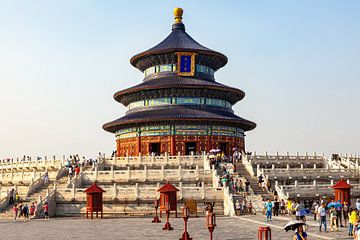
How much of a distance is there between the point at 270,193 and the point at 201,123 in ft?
73.9

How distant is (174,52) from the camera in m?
66.9

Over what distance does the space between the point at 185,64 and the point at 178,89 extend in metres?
4.47

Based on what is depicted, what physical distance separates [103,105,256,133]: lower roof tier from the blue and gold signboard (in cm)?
505

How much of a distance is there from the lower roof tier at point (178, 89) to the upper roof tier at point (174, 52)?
9.34 ft

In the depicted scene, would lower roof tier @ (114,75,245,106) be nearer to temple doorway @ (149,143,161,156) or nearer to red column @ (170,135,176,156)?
red column @ (170,135,176,156)

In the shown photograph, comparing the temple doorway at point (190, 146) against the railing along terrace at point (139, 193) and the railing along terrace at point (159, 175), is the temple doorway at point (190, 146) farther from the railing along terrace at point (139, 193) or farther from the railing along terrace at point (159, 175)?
the railing along terrace at point (139, 193)

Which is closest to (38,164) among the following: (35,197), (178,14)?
(35,197)

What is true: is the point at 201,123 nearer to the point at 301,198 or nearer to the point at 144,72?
the point at 144,72

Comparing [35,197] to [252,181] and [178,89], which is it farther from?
[178,89]

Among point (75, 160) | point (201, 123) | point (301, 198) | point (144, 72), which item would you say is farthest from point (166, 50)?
point (301, 198)

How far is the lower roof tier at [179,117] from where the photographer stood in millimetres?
60562

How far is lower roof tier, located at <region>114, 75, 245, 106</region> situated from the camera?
6294 centimetres

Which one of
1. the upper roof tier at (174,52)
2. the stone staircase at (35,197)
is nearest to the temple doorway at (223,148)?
the upper roof tier at (174,52)

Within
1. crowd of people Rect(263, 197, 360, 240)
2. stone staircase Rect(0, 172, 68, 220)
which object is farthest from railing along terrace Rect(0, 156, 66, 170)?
crowd of people Rect(263, 197, 360, 240)
